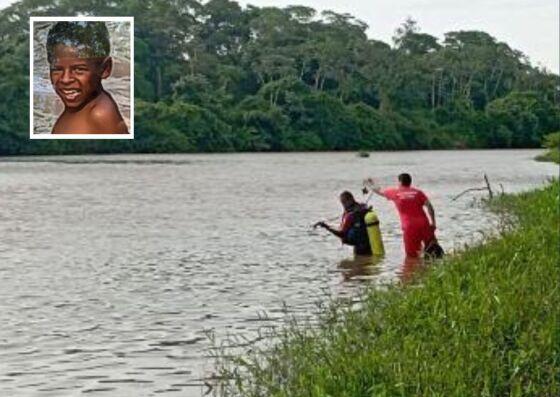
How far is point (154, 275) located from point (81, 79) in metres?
7.09

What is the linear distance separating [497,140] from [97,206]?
110 m

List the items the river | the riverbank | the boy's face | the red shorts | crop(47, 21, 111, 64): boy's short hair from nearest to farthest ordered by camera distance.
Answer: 1. the riverbank
2. the river
3. the boy's face
4. crop(47, 21, 111, 64): boy's short hair
5. the red shorts

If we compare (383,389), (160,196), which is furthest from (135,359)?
(160,196)

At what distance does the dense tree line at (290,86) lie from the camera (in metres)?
114

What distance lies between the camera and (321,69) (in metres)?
134

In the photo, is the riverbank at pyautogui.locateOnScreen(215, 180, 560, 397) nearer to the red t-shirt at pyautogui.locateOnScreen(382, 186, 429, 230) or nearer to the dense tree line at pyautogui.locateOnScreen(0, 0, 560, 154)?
the red t-shirt at pyautogui.locateOnScreen(382, 186, 429, 230)

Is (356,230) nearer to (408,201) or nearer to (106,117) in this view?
(408,201)

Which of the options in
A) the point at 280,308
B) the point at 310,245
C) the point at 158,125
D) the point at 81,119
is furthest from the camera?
the point at 158,125

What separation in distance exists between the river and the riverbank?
0.93 meters

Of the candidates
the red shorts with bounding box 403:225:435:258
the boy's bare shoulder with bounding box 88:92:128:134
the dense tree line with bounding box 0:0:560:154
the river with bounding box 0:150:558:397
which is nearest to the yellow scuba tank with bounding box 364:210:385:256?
the river with bounding box 0:150:558:397

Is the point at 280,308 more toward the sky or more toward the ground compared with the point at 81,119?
more toward the ground

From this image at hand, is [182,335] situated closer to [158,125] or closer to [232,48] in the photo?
[158,125]

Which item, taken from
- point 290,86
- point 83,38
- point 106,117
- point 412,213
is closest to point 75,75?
point 83,38

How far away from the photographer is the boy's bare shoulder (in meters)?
11.4
